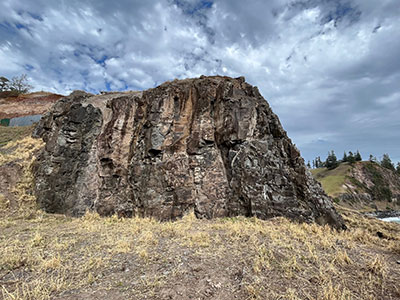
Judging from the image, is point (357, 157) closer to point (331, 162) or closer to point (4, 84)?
point (331, 162)

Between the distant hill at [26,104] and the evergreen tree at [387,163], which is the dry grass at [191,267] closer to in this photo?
the distant hill at [26,104]

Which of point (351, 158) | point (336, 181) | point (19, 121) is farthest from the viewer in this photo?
point (351, 158)

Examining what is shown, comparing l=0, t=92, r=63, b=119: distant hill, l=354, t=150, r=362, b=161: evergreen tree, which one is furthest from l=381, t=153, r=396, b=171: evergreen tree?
l=0, t=92, r=63, b=119: distant hill

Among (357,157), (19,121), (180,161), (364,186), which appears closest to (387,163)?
(357,157)

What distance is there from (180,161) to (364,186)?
69.8 m

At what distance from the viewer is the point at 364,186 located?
5841cm

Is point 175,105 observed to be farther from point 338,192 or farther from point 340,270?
point 338,192

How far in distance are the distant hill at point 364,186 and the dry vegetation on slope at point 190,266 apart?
54.2m

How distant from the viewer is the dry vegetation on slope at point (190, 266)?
4.25m

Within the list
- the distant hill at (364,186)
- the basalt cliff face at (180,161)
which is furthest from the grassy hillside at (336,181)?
the basalt cliff face at (180,161)

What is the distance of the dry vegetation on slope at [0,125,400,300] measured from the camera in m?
4.25

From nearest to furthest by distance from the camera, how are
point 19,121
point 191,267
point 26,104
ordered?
1. point 191,267
2. point 19,121
3. point 26,104

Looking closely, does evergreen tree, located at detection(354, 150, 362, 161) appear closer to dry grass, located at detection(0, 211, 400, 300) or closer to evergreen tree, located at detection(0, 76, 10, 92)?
dry grass, located at detection(0, 211, 400, 300)

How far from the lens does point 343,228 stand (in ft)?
37.3
